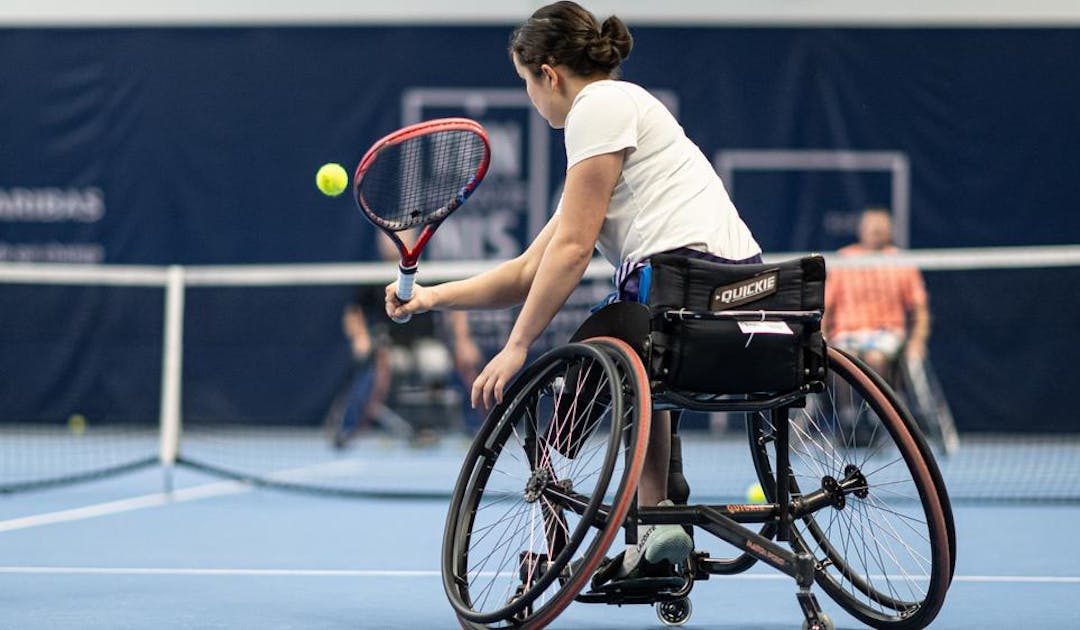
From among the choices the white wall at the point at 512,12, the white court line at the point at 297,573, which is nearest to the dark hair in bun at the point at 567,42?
the white court line at the point at 297,573

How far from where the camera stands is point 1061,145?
403 inches

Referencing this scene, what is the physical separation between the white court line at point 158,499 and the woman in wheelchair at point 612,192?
2902 mm

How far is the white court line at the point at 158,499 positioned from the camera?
5371mm

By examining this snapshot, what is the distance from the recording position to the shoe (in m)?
2.93

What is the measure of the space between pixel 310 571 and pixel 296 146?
21.7 feet

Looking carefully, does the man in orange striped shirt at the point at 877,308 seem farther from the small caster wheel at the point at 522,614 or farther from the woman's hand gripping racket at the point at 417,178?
the small caster wheel at the point at 522,614

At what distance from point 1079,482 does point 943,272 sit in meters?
2.84

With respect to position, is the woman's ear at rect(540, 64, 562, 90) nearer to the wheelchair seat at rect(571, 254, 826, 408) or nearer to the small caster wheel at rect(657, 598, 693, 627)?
the wheelchair seat at rect(571, 254, 826, 408)

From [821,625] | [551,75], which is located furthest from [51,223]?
[821,625]

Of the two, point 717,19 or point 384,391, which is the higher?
point 717,19

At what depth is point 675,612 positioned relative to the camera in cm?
330

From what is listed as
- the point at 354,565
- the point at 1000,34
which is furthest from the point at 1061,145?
the point at 354,565

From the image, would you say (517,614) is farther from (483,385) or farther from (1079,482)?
(1079,482)

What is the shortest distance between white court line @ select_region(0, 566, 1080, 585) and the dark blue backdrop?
5981 mm
